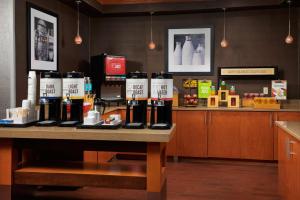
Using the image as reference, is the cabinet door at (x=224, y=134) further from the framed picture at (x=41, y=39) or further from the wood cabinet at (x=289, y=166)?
the framed picture at (x=41, y=39)

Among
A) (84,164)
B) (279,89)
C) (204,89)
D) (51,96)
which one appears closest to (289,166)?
(84,164)

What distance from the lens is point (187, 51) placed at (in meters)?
6.27

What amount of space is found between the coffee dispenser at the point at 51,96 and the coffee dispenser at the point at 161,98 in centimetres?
75

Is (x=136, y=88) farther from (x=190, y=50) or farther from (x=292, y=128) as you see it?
(x=190, y=50)

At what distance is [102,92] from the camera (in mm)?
6133

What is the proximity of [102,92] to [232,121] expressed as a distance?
218cm

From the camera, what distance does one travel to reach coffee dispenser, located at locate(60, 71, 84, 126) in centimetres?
281

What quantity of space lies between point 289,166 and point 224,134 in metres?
2.52

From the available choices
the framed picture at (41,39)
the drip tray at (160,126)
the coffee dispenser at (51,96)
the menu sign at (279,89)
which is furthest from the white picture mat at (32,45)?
the menu sign at (279,89)

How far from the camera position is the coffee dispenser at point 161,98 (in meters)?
A: 2.74

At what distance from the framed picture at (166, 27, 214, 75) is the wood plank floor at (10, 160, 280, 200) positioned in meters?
1.59

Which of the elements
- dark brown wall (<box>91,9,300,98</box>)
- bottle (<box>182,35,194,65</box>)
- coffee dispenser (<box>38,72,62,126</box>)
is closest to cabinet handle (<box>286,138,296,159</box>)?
coffee dispenser (<box>38,72,62,126</box>)

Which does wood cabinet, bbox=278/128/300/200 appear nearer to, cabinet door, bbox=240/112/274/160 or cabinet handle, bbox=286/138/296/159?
cabinet handle, bbox=286/138/296/159

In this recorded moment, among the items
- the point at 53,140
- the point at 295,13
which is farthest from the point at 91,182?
the point at 295,13
